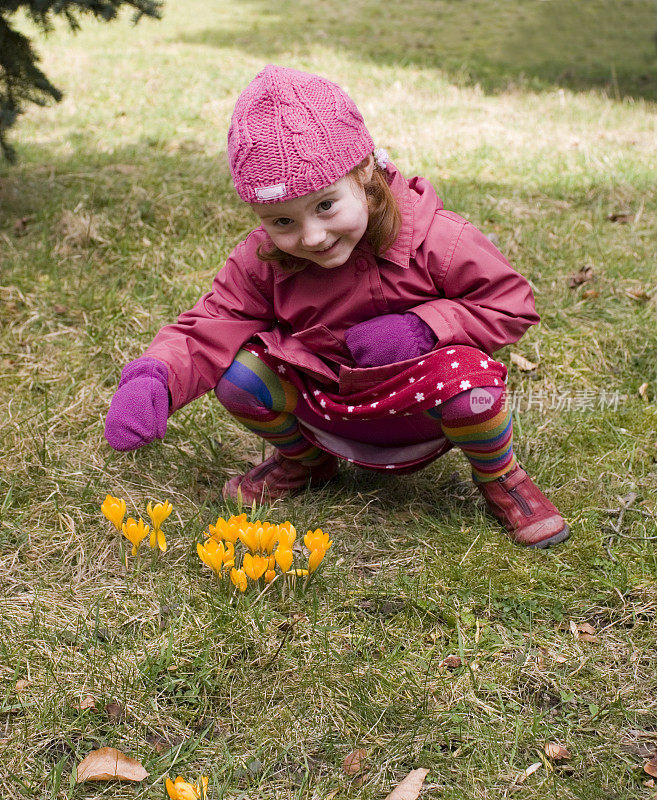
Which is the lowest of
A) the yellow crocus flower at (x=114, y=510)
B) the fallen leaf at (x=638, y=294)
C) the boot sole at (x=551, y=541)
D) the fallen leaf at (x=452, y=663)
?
the boot sole at (x=551, y=541)

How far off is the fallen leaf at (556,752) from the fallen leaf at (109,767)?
0.88 metres

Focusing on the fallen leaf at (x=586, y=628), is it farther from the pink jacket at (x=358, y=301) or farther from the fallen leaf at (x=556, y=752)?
the pink jacket at (x=358, y=301)

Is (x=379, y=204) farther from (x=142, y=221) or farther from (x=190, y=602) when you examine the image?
(x=142, y=221)

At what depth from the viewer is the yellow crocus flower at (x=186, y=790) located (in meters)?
1.67

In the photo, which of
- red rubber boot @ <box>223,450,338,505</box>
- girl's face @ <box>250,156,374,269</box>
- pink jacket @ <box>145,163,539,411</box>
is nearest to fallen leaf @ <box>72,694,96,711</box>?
pink jacket @ <box>145,163,539,411</box>

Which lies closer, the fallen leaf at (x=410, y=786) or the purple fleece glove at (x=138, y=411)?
the fallen leaf at (x=410, y=786)

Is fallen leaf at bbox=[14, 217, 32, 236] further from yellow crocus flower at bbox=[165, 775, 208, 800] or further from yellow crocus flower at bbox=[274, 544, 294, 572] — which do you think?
yellow crocus flower at bbox=[165, 775, 208, 800]

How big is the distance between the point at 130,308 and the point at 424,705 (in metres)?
2.30

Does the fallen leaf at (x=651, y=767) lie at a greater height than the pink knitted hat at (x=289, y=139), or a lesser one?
lesser

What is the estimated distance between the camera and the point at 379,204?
2.33 m

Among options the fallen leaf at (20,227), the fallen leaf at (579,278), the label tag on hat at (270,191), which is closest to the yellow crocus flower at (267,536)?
the label tag on hat at (270,191)

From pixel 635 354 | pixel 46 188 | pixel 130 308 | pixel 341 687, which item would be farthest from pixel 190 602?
pixel 46 188

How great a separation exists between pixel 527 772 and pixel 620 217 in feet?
11.4

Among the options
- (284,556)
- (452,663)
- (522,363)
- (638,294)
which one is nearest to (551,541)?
(452,663)
